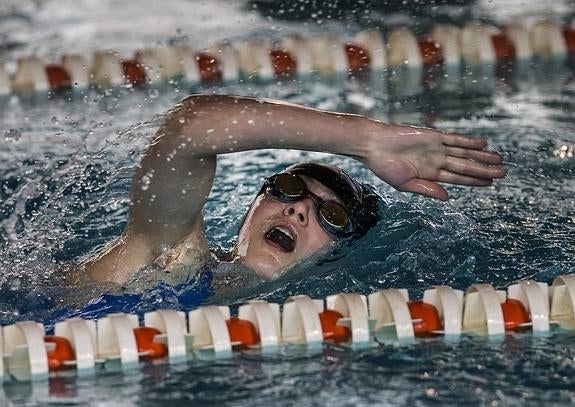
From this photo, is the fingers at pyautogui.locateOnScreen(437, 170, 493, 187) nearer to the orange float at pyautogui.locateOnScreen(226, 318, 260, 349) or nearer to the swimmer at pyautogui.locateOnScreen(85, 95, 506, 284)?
the swimmer at pyautogui.locateOnScreen(85, 95, 506, 284)

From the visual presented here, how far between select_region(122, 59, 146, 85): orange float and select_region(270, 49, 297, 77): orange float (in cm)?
51

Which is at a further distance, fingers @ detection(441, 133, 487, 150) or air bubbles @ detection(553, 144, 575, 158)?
air bubbles @ detection(553, 144, 575, 158)

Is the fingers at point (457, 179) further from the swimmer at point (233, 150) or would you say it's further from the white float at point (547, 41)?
the white float at point (547, 41)

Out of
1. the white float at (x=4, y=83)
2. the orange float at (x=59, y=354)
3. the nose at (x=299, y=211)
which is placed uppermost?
the white float at (x=4, y=83)

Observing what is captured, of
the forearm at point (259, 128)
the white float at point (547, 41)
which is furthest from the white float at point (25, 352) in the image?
the white float at point (547, 41)

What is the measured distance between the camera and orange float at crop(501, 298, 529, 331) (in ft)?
7.94

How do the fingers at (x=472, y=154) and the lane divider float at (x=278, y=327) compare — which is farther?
the fingers at (x=472, y=154)

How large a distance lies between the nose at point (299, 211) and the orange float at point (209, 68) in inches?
73.2

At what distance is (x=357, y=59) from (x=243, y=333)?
252 centimetres

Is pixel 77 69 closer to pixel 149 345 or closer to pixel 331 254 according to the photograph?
pixel 331 254

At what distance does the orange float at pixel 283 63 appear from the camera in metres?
4.64

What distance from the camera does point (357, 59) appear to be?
Answer: 4711 millimetres

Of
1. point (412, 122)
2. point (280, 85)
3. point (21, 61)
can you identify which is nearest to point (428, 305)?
point (412, 122)

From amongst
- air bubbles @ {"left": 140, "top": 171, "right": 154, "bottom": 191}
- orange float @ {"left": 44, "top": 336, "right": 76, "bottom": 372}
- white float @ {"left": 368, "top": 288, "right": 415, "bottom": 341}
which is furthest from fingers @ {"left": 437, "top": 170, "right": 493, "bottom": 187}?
orange float @ {"left": 44, "top": 336, "right": 76, "bottom": 372}
